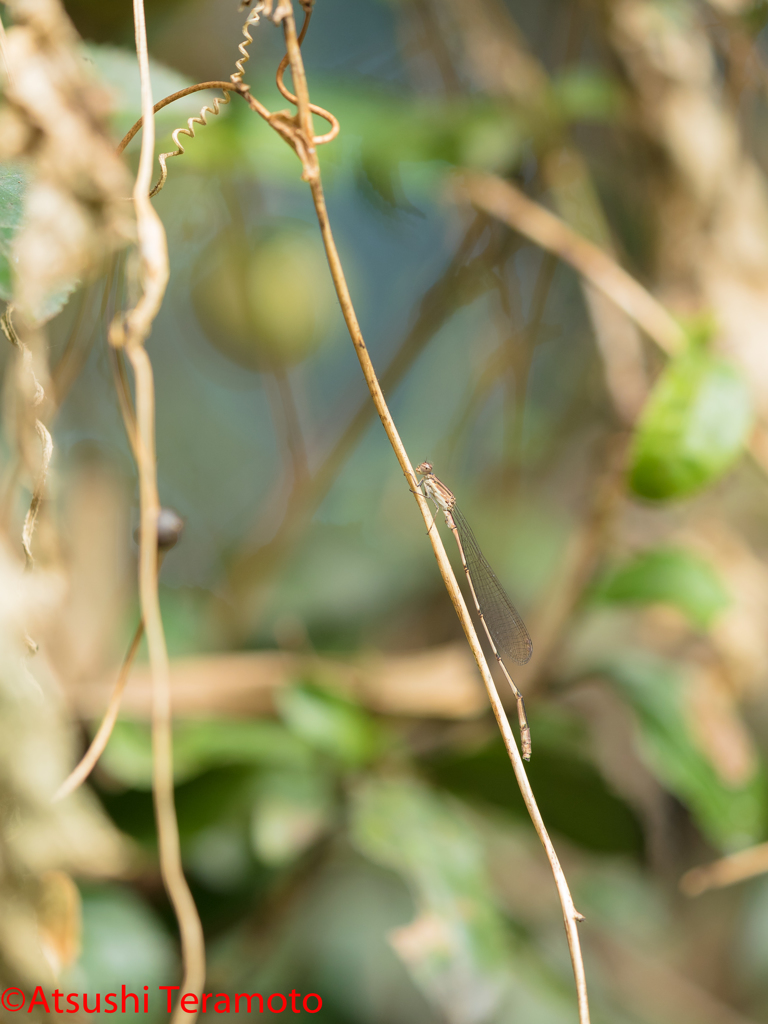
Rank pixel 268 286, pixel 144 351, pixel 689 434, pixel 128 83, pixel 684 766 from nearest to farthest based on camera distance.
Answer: pixel 144 351
pixel 128 83
pixel 689 434
pixel 684 766
pixel 268 286

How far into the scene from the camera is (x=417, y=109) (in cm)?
79

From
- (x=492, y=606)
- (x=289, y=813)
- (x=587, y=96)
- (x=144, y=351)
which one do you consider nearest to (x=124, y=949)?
(x=289, y=813)

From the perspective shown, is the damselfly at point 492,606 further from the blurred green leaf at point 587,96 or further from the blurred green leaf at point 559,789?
the blurred green leaf at point 587,96

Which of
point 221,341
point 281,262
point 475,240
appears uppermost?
point 475,240

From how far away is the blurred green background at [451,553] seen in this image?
58 centimetres

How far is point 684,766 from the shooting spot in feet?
2.06

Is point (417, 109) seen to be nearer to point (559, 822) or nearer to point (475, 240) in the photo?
point (475, 240)

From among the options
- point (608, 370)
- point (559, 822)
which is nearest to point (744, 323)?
point (608, 370)

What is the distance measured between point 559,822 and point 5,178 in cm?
63

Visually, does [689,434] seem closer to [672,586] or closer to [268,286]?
[672,586]

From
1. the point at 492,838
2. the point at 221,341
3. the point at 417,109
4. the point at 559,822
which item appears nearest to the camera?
the point at 559,822

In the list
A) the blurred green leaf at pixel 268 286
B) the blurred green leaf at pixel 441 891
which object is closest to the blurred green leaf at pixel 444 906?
the blurred green leaf at pixel 441 891

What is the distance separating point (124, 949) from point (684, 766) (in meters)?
0.45

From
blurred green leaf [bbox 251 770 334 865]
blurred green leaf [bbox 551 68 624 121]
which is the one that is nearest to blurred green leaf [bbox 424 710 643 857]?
blurred green leaf [bbox 251 770 334 865]
